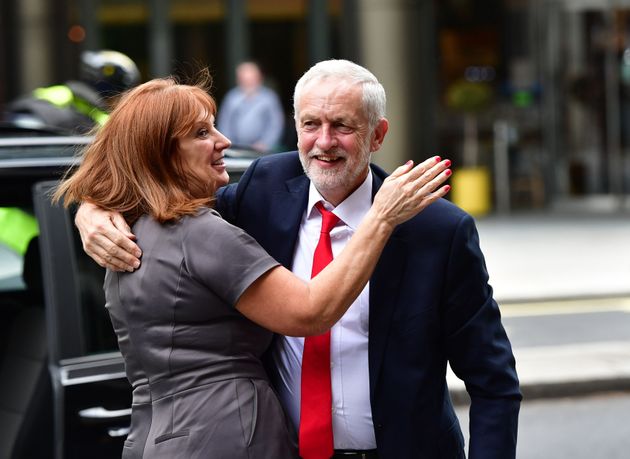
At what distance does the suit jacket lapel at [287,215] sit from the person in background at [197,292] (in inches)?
9.8

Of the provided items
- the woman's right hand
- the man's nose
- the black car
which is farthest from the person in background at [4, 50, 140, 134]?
the woman's right hand

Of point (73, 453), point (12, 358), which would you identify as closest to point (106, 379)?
point (73, 453)

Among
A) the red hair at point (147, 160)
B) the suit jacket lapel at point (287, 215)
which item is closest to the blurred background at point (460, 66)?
the suit jacket lapel at point (287, 215)

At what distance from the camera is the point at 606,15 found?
1841 cm

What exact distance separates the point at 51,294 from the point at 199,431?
1.04 m

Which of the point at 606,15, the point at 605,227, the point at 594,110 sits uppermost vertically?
the point at 606,15

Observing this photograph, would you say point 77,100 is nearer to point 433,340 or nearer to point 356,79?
point 356,79

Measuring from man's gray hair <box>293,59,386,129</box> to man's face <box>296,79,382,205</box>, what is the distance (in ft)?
0.05

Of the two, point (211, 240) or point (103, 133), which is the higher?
point (103, 133)

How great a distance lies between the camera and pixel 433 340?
2.96m

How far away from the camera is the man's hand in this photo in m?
2.78

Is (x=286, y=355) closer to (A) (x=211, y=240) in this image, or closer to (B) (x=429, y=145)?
(A) (x=211, y=240)

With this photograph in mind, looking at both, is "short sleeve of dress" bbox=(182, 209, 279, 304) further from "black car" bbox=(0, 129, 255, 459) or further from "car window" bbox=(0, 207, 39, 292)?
"car window" bbox=(0, 207, 39, 292)

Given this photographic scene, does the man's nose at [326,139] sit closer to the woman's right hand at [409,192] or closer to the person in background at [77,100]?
the woman's right hand at [409,192]
